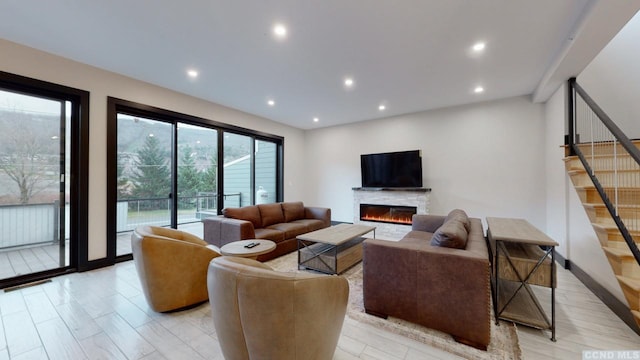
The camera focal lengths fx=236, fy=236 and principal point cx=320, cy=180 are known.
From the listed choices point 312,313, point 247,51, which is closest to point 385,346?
point 312,313

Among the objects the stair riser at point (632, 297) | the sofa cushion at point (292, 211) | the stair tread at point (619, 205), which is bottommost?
the stair riser at point (632, 297)

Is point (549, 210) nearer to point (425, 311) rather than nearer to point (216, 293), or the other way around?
point (425, 311)

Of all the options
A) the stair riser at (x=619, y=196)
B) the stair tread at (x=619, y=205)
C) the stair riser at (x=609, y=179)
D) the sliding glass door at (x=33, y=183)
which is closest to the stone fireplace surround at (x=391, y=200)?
the stair riser at (x=609, y=179)

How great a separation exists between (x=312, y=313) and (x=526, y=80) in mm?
4794

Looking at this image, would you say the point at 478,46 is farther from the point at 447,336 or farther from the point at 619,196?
the point at 447,336

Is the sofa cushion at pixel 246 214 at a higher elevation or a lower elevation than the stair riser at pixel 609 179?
lower

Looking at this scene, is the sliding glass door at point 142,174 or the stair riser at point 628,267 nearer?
the stair riser at point 628,267

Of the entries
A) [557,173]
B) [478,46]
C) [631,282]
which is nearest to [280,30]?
[478,46]

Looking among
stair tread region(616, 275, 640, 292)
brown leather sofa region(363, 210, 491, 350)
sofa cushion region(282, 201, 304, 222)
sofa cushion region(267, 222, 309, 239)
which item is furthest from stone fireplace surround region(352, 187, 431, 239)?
stair tread region(616, 275, 640, 292)

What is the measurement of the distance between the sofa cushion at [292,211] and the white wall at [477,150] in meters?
2.01

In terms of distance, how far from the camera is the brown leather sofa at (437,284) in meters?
1.75

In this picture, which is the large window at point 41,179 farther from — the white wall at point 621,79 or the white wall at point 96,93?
the white wall at point 621,79

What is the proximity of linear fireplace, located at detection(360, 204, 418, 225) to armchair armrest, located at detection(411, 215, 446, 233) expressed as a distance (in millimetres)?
1460

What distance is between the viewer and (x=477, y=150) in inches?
193
